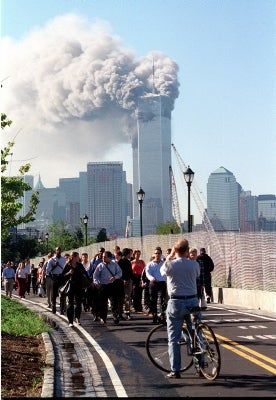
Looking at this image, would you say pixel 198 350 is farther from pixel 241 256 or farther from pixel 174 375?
pixel 241 256

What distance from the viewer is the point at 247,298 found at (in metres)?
29.0

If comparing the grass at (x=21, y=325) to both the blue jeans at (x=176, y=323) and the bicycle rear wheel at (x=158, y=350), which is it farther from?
the blue jeans at (x=176, y=323)

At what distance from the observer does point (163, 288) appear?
21672 millimetres

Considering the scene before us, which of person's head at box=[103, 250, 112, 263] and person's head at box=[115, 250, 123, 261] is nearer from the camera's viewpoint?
person's head at box=[103, 250, 112, 263]

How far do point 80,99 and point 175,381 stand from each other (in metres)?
135

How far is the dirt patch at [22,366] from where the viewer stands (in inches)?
422

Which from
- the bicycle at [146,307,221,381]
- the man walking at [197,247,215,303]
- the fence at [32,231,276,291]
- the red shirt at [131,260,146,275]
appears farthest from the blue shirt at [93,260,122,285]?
the bicycle at [146,307,221,381]

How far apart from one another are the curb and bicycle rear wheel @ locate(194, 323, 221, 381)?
178 cm

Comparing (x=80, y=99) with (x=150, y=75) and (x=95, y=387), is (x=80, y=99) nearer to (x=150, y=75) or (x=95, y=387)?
(x=150, y=75)

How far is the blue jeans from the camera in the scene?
1180 cm

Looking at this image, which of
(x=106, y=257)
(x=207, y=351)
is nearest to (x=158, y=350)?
(x=207, y=351)

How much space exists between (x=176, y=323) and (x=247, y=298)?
1738cm

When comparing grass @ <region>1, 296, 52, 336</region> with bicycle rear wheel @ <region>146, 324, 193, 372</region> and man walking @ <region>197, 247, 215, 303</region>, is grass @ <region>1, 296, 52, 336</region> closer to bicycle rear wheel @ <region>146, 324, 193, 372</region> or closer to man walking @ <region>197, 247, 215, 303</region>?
bicycle rear wheel @ <region>146, 324, 193, 372</region>

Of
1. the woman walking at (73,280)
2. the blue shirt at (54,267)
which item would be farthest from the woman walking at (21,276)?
→ the woman walking at (73,280)
